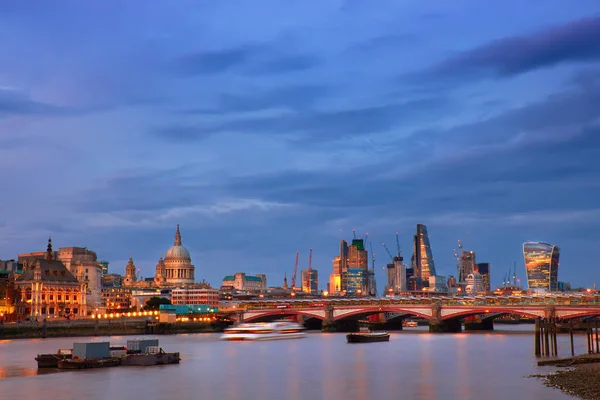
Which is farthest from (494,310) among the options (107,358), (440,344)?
(107,358)

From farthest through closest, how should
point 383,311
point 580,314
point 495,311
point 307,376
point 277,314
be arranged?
point 277,314
point 383,311
point 495,311
point 580,314
point 307,376

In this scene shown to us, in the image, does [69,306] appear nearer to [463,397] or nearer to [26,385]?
[26,385]

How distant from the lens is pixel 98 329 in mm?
151375

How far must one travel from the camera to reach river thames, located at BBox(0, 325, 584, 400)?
192ft

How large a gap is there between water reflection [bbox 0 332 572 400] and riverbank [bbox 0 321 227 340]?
37286 millimetres

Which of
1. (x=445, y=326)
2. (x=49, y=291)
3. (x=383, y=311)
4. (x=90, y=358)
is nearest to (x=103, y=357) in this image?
(x=90, y=358)

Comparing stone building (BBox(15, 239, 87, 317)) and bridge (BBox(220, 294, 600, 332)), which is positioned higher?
stone building (BBox(15, 239, 87, 317))

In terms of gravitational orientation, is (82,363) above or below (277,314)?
below

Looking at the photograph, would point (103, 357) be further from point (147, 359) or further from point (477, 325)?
Answer: point (477, 325)

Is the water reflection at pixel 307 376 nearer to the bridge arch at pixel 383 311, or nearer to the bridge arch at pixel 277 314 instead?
the bridge arch at pixel 383 311

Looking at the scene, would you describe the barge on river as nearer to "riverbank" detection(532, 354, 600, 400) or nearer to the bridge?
"riverbank" detection(532, 354, 600, 400)

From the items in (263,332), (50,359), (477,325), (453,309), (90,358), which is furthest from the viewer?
(477,325)

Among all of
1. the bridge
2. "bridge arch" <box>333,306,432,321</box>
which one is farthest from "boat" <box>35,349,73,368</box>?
"bridge arch" <box>333,306,432,321</box>

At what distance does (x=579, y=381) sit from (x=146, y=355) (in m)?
41.9
